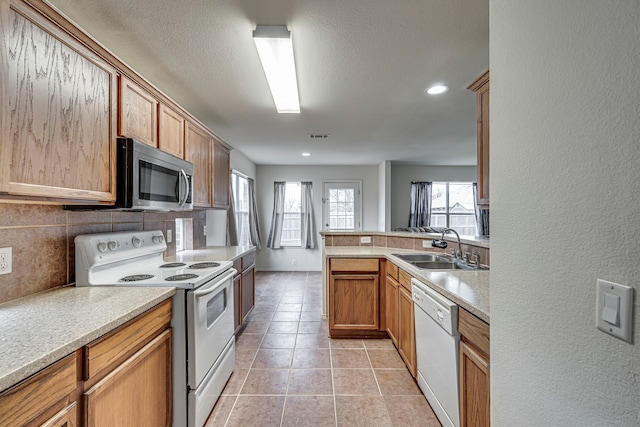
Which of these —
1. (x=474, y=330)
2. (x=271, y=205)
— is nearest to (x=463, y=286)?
(x=474, y=330)

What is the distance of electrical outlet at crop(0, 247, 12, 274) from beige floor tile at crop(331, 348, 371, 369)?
212 centimetres

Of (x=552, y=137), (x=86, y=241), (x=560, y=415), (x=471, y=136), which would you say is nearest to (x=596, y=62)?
(x=552, y=137)

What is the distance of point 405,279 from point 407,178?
15.1 ft

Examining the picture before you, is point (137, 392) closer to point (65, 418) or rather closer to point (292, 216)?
point (65, 418)

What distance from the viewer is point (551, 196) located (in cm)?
67

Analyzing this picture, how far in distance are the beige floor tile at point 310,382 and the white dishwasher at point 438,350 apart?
668 mm

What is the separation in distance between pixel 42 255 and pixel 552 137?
2107 millimetres

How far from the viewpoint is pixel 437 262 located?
2461mm

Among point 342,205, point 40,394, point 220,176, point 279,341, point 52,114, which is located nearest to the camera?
point 40,394

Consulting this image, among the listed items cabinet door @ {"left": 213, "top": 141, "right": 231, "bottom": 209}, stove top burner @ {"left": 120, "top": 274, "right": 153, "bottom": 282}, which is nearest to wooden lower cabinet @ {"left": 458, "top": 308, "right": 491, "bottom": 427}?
stove top burner @ {"left": 120, "top": 274, "right": 153, "bottom": 282}

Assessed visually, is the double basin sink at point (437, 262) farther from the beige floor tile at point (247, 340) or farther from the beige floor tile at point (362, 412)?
the beige floor tile at point (247, 340)

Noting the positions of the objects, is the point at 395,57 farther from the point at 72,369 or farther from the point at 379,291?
the point at 72,369

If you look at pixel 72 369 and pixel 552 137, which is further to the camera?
pixel 72 369

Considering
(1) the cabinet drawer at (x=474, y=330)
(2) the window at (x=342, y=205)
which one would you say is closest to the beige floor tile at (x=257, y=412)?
(1) the cabinet drawer at (x=474, y=330)
